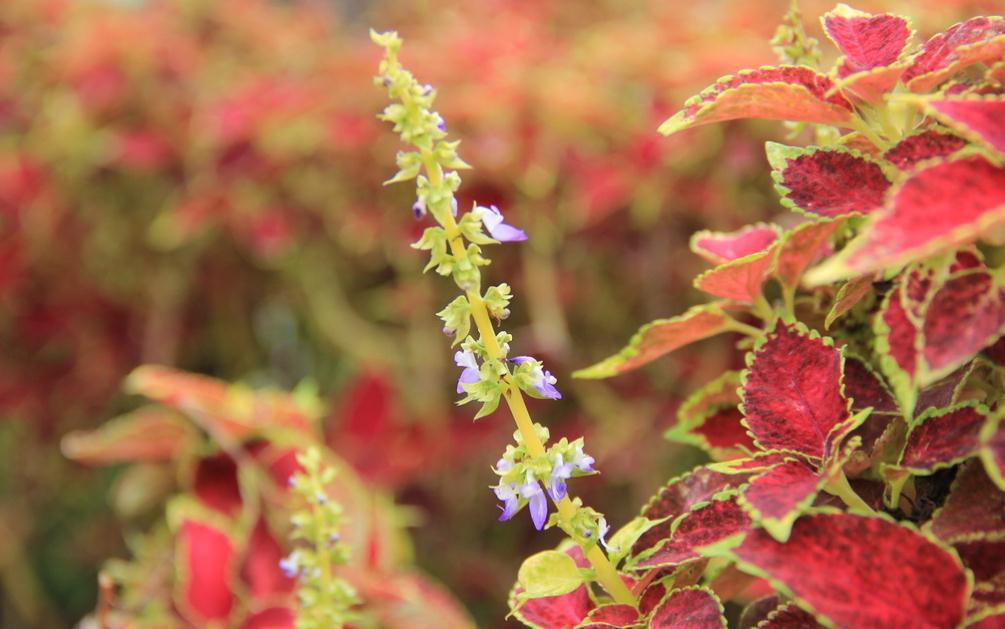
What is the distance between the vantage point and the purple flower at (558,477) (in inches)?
15.5

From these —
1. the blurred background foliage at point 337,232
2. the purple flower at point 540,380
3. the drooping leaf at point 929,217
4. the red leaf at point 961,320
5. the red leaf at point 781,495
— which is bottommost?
the red leaf at point 781,495

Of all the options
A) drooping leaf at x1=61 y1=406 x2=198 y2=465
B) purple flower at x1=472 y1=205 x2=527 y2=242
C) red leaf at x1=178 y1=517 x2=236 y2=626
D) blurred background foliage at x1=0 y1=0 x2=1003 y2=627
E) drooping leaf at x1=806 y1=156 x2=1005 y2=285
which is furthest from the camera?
blurred background foliage at x1=0 y1=0 x2=1003 y2=627

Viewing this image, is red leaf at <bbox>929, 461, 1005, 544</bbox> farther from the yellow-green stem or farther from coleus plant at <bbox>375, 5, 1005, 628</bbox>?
the yellow-green stem

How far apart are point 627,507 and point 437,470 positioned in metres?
0.25

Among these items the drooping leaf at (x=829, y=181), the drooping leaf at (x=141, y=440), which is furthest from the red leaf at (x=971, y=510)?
the drooping leaf at (x=141, y=440)

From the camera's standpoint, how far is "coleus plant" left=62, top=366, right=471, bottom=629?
2.61 feet

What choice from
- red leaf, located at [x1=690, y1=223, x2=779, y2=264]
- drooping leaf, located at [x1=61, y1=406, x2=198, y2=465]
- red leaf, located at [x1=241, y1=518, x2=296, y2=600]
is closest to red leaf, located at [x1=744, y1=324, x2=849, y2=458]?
red leaf, located at [x1=690, y1=223, x2=779, y2=264]

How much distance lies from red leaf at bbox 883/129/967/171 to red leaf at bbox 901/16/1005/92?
23 millimetres

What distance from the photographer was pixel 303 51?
1.71 meters

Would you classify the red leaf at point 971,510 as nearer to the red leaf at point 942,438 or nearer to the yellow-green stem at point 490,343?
the red leaf at point 942,438

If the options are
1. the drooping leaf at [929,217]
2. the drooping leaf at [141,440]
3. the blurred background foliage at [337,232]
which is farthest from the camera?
the blurred background foliage at [337,232]

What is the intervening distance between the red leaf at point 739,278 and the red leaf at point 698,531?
0.10 metres

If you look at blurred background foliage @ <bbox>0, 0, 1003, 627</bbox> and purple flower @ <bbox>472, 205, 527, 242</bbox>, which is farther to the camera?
blurred background foliage @ <bbox>0, 0, 1003, 627</bbox>

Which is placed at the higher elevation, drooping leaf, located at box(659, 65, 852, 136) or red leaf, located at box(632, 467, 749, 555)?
drooping leaf, located at box(659, 65, 852, 136)
